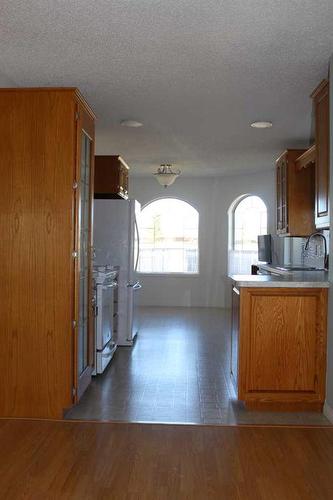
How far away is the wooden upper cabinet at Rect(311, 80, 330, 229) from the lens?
3.77 m

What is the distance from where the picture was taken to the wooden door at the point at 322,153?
3770mm

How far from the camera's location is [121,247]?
5965mm

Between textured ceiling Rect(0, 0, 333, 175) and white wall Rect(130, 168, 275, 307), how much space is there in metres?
3.90

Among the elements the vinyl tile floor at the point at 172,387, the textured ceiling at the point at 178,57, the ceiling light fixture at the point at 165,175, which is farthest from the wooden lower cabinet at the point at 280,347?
the ceiling light fixture at the point at 165,175

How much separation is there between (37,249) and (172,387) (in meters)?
1.65

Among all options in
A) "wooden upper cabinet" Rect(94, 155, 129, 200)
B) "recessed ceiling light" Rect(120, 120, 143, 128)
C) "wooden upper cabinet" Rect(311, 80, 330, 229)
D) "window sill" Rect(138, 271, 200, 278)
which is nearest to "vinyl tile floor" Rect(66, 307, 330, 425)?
"wooden upper cabinet" Rect(311, 80, 330, 229)

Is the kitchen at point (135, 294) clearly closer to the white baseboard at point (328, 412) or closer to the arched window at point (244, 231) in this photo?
the white baseboard at point (328, 412)

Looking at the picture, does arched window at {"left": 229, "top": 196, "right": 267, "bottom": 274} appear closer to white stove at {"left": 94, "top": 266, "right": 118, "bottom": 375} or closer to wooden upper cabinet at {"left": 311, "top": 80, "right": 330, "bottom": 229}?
white stove at {"left": 94, "top": 266, "right": 118, "bottom": 375}

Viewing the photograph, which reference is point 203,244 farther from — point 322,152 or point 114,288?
point 322,152

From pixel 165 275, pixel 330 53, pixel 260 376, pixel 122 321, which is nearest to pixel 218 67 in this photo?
pixel 330 53

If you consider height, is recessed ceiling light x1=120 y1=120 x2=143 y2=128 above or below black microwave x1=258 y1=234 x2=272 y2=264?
above

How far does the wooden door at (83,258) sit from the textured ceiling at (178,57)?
1.32 ft

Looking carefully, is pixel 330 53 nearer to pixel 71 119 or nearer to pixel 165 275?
pixel 71 119

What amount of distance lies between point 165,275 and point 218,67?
6.31 meters
